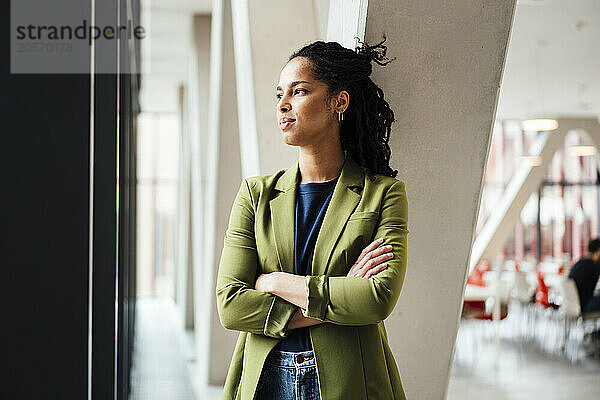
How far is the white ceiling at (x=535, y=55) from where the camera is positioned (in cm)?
778

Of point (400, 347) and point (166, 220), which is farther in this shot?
point (166, 220)

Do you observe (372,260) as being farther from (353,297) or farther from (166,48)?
(166,48)

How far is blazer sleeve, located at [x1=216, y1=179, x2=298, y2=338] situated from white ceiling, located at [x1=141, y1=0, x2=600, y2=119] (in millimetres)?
6192

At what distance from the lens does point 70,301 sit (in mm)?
1485

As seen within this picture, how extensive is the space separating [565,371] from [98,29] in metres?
6.76

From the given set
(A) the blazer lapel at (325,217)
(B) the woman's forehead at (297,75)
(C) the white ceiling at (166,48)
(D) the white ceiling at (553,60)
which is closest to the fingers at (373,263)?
(A) the blazer lapel at (325,217)

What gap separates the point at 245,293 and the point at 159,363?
6.15 metres

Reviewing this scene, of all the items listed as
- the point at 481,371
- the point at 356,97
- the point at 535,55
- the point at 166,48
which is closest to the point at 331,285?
→ the point at 356,97

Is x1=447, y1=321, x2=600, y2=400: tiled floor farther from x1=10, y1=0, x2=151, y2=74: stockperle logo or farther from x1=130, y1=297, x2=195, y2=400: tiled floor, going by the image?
x1=10, y1=0, x2=151, y2=74: stockperle logo

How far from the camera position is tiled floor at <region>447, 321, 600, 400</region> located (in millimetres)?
6066

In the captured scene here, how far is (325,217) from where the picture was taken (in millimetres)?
1903

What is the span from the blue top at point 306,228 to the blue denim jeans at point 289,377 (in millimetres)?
25

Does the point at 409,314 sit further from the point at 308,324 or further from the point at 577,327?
the point at 577,327

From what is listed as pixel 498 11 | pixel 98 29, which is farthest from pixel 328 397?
pixel 498 11
